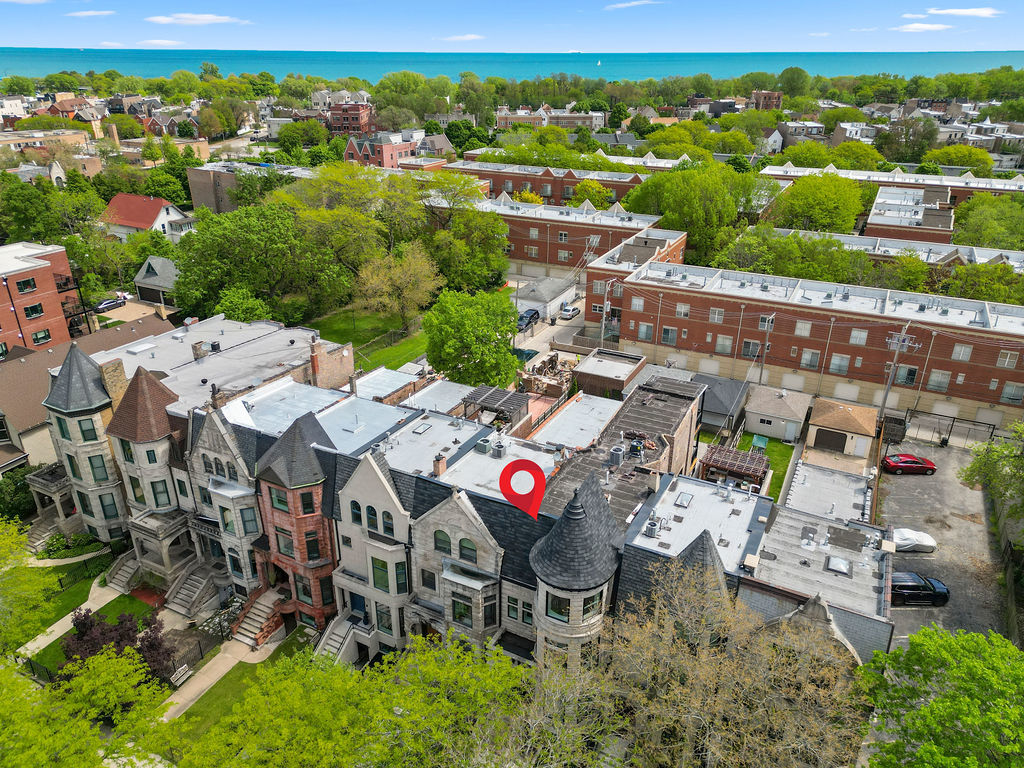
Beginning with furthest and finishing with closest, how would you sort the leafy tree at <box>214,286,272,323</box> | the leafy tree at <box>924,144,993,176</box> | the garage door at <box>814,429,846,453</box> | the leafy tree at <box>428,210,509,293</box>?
1. the leafy tree at <box>924,144,993,176</box>
2. the leafy tree at <box>428,210,509,293</box>
3. the leafy tree at <box>214,286,272,323</box>
4. the garage door at <box>814,429,846,453</box>

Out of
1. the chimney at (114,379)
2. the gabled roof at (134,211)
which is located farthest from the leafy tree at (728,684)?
the gabled roof at (134,211)

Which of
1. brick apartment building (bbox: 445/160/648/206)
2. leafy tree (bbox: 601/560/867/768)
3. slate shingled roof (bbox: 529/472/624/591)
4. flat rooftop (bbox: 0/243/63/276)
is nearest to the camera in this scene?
leafy tree (bbox: 601/560/867/768)

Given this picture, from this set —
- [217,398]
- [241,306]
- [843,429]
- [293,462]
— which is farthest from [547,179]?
[293,462]

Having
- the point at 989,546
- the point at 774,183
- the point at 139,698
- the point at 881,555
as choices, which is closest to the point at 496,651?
the point at 139,698

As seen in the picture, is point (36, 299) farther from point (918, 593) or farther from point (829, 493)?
point (918, 593)

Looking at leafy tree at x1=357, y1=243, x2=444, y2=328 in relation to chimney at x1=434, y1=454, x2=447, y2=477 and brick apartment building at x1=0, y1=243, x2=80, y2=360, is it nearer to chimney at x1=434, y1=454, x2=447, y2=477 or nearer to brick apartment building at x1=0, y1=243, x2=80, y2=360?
brick apartment building at x1=0, y1=243, x2=80, y2=360

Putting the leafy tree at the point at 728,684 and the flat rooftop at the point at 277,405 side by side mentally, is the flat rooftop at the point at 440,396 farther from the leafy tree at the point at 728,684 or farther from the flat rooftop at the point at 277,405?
the leafy tree at the point at 728,684

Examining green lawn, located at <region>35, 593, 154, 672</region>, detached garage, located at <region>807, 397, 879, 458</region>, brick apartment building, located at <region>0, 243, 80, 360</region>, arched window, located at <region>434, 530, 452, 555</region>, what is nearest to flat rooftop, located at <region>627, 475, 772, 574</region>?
arched window, located at <region>434, 530, 452, 555</region>
